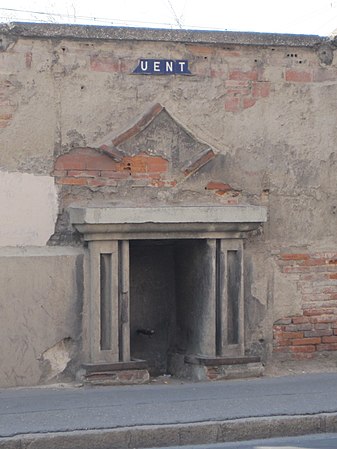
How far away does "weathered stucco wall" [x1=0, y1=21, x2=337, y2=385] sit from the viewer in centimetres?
1016

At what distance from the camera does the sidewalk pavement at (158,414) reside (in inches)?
314

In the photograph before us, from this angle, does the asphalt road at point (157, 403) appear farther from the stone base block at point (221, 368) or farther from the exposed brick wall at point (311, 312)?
the exposed brick wall at point (311, 312)

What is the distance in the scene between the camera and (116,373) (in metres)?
10.2

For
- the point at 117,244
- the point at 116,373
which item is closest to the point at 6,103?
the point at 117,244

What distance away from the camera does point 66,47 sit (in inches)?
404

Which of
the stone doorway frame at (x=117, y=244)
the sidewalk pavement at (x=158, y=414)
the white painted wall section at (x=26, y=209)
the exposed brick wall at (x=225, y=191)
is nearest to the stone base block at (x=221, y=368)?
the stone doorway frame at (x=117, y=244)

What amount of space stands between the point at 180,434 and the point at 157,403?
3.22 ft

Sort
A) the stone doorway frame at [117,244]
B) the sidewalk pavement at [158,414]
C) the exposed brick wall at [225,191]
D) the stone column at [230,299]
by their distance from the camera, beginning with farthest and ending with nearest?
the exposed brick wall at [225,191] → the stone column at [230,299] → the stone doorway frame at [117,244] → the sidewalk pavement at [158,414]

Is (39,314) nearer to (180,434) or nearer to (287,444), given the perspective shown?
(180,434)

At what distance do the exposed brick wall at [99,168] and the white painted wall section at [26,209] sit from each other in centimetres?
19

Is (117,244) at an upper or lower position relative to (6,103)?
lower

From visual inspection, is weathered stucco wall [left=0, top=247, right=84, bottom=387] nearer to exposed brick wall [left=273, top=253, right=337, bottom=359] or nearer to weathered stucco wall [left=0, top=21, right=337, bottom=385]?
weathered stucco wall [left=0, top=21, right=337, bottom=385]

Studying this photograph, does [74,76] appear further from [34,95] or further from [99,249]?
[99,249]

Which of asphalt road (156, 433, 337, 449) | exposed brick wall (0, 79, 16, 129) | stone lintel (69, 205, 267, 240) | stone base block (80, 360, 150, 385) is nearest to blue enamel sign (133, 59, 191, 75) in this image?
exposed brick wall (0, 79, 16, 129)
